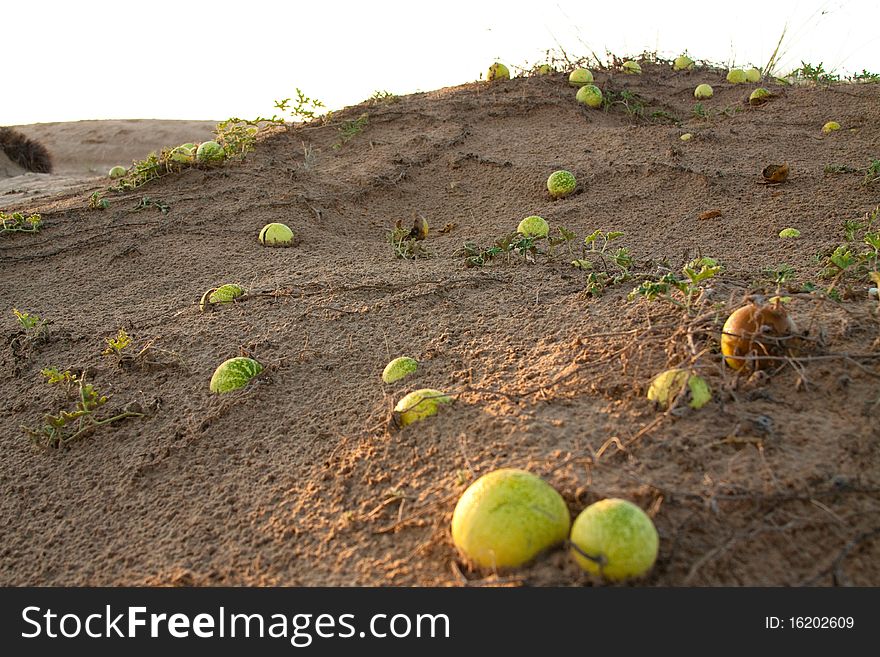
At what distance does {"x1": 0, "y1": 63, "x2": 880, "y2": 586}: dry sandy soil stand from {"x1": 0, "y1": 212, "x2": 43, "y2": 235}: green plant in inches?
2.8

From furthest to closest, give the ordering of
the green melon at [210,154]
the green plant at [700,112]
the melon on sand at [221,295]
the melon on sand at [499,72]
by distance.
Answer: the melon on sand at [499,72] < the green plant at [700,112] < the green melon at [210,154] < the melon on sand at [221,295]

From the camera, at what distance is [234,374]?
3084 millimetres

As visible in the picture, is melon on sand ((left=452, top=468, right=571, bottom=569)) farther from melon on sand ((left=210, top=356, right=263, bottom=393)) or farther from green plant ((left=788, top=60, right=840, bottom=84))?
green plant ((left=788, top=60, right=840, bottom=84))

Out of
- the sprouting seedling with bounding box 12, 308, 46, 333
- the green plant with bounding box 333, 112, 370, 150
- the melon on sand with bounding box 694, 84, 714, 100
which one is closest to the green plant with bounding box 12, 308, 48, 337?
the sprouting seedling with bounding box 12, 308, 46, 333

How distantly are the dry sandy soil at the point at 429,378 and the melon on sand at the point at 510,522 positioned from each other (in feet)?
0.15

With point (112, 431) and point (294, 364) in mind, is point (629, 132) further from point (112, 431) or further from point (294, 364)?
point (112, 431)

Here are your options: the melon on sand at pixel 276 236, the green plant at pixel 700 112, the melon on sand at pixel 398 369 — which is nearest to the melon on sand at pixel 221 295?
the melon on sand at pixel 276 236

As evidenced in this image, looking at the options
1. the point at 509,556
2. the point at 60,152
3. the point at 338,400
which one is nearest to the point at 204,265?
the point at 338,400

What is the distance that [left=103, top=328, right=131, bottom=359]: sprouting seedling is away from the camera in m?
3.25

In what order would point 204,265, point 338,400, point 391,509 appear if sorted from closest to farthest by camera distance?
point 391,509
point 338,400
point 204,265

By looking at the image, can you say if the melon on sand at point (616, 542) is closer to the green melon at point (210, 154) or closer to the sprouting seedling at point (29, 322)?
the sprouting seedling at point (29, 322)

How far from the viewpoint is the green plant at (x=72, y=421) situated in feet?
9.71
